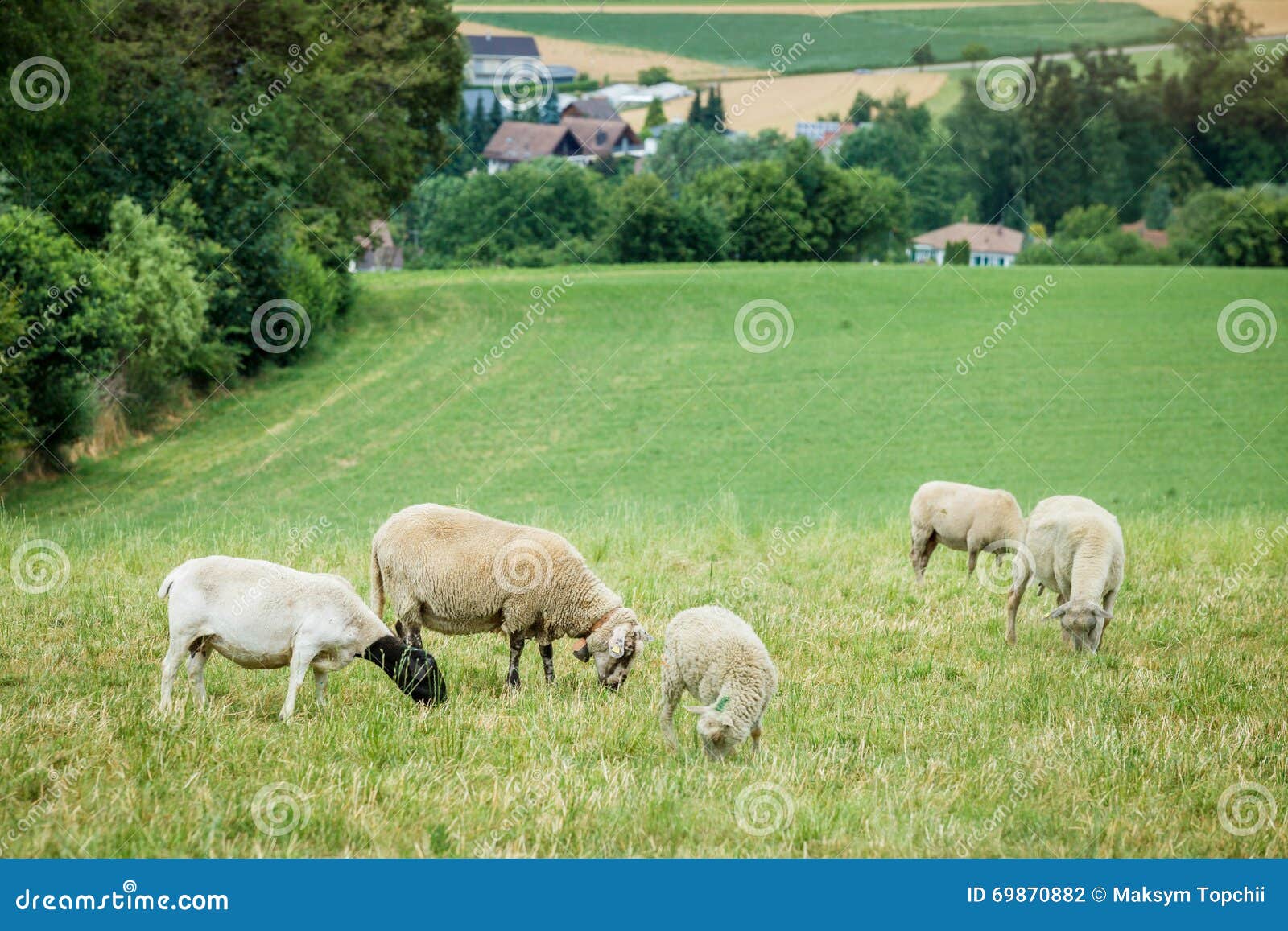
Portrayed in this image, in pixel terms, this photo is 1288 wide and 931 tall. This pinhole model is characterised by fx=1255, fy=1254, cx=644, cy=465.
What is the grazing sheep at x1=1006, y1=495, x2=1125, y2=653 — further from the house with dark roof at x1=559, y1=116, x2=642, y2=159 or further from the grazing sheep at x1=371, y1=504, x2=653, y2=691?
the house with dark roof at x1=559, y1=116, x2=642, y2=159

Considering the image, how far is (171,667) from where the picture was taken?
927 cm

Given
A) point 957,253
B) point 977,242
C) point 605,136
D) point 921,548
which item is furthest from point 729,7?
point 921,548

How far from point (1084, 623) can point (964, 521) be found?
3825 mm

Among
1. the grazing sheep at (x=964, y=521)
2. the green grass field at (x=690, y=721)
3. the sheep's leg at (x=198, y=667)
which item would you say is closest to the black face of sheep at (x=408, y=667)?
the green grass field at (x=690, y=721)

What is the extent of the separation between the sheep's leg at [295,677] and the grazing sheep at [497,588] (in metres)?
1.73

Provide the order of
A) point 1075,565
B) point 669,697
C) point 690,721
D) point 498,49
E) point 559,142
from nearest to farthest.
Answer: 1. point 669,697
2. point 690,721
3. point 1075,565
4. point 498,49
5. point 559,142

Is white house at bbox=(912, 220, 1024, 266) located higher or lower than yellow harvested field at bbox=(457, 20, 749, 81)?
lower

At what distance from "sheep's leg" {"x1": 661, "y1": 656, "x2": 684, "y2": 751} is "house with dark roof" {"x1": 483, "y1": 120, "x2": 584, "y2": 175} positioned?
9531 cm

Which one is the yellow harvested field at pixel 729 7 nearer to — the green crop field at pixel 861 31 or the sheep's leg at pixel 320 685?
the green crop field at pixel 861 31

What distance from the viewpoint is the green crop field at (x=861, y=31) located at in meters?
112

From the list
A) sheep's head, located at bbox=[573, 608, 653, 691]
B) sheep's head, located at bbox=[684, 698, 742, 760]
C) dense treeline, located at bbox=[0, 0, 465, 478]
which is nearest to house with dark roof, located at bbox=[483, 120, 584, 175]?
dense treeline, located at bbox=[0, 0, 465, 478]

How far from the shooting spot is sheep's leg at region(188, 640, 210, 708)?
950 cm

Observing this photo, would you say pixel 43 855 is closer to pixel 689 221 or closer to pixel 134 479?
pixel 134 479

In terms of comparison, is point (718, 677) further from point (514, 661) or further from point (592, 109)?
point (592, 109)
